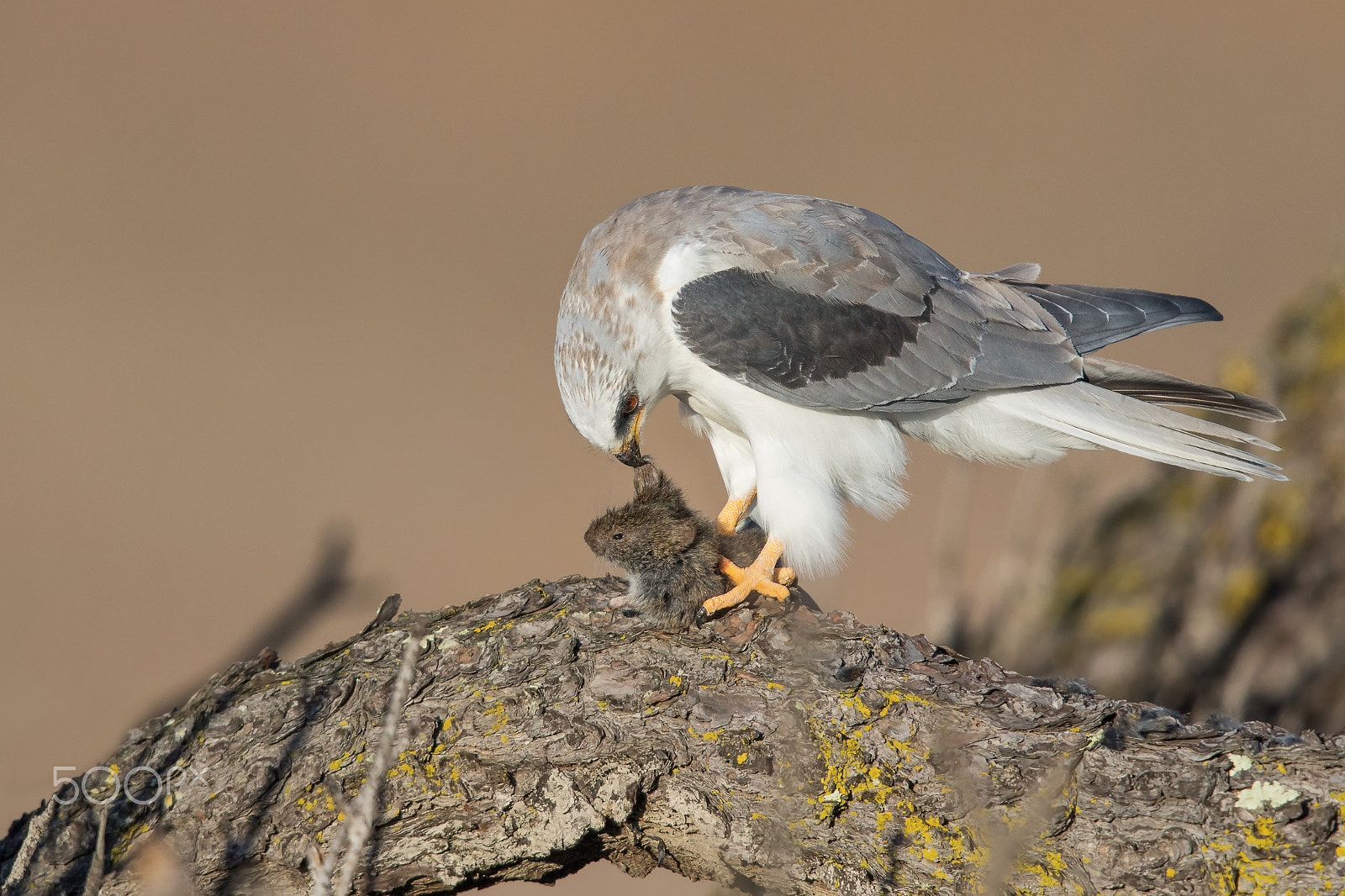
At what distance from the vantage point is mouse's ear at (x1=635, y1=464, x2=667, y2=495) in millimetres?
3928

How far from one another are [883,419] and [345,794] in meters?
2.85

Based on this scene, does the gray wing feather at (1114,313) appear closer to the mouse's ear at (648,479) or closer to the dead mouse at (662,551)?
the dead mouse at (662,551)

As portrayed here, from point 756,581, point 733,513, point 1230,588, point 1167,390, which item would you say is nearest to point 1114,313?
point 1167,390

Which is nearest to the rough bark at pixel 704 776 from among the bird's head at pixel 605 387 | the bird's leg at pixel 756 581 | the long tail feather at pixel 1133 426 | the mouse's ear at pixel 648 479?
the bird's leg at pixel 756 581

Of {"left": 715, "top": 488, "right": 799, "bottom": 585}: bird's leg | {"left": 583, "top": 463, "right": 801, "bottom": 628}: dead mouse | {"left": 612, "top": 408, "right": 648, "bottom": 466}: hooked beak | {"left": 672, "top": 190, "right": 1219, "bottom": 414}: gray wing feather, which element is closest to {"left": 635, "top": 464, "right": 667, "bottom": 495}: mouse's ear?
{"left": 583, "top": 463, "right": 801, "bottom": 628}: dead mouse

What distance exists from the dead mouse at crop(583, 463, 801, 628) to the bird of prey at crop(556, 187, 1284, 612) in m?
0.23

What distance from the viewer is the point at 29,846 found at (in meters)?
2.63

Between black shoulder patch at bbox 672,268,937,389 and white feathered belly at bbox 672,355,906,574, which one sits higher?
black shoulder patch at bbox 672,268,937,389

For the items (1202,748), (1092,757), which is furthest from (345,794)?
(1202,748)

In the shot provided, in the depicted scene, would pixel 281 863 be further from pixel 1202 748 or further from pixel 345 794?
pixel 1202 748

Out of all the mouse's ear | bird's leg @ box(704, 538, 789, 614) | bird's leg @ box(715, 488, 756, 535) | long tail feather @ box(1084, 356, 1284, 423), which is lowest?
bird's leg @ box(715, 488, 756, 535)

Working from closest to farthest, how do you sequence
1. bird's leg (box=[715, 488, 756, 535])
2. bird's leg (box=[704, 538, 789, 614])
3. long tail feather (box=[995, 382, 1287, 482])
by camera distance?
1. bird's leg (box=[704, 538, 789, 614])
2. long tail feather (box=[995, 382, 1287, 482])
3. bird's leg (box=[715, 488, 756, 535])

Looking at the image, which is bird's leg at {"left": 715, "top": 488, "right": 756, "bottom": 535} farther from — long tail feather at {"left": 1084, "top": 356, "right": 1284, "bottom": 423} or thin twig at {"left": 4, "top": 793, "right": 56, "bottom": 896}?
thin twig at {"left": 4, "top": 793, "right": 56, "bottom": 896}

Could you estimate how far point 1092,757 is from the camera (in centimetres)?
254
